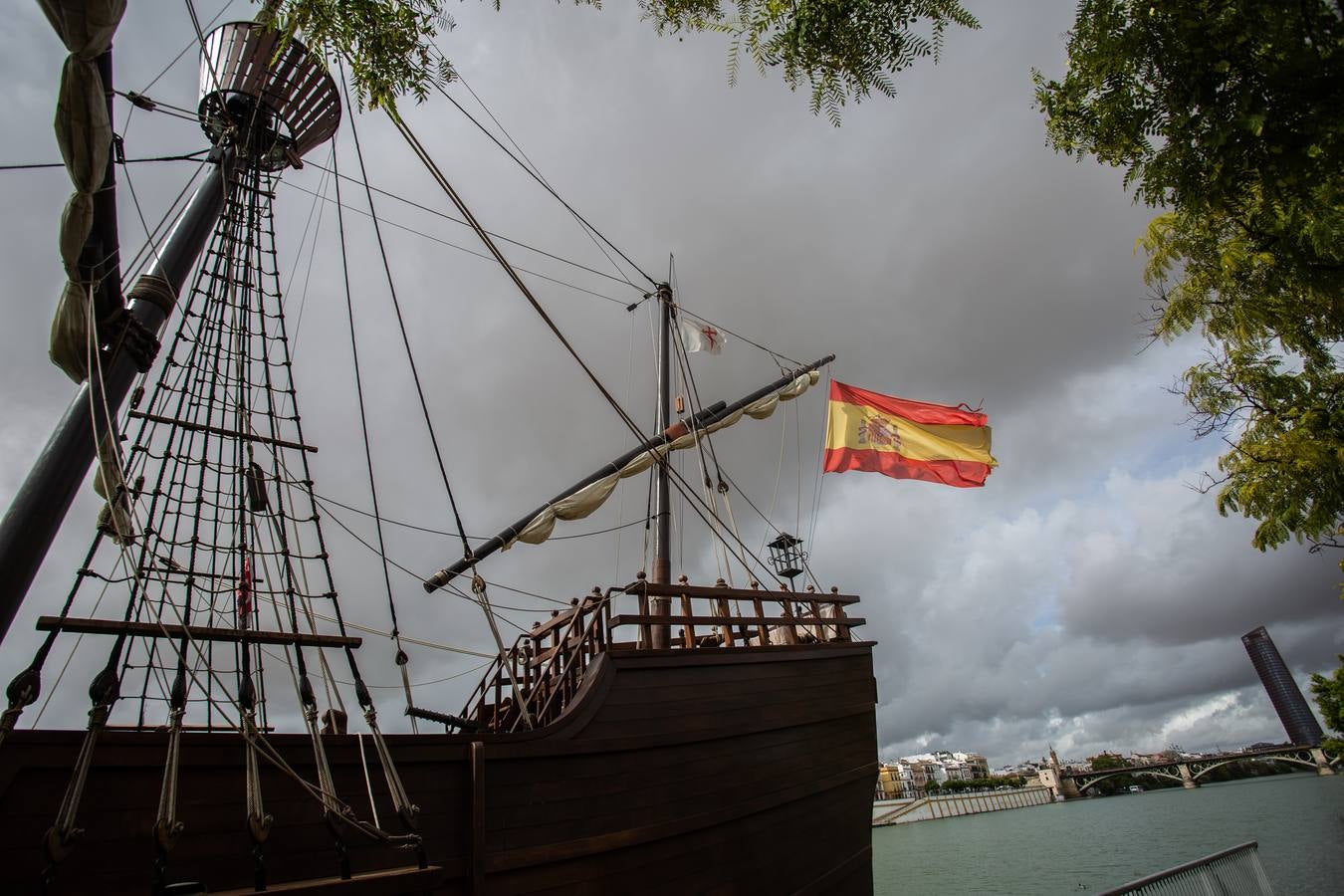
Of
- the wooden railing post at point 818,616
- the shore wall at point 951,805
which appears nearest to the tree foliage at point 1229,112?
the wooden railing post at point 818,616

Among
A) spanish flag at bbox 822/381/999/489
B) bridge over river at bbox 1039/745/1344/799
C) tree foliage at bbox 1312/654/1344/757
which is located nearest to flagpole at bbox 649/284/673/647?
spanish flag at bbox 822/381/999/489

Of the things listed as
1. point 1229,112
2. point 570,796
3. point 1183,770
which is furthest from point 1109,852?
point 1183,770

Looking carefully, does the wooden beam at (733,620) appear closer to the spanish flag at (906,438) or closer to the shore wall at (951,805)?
the spanish flag at (906,438)

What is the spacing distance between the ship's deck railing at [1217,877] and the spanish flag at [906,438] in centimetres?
526

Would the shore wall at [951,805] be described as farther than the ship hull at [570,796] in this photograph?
Yes

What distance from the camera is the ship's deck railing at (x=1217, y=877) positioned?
566 centimetres

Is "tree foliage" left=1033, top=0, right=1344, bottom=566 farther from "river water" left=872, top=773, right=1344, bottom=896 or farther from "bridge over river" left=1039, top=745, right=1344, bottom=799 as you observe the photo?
"bridge over river" left=1039, top=745, right=1344, bottom=799

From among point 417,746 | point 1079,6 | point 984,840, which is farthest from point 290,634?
point 984,840

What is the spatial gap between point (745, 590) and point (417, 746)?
3.66m

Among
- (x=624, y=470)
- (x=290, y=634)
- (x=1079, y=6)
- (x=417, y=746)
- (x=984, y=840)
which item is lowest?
(x=984, y=840)

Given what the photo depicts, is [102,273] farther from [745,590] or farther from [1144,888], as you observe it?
[1144,888]

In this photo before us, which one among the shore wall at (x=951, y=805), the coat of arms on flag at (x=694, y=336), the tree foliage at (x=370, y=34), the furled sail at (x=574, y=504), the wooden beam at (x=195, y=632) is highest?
the coat of arms on flag at (x=694, y=336)

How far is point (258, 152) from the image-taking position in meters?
6.69

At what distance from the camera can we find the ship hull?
2.96 meters
